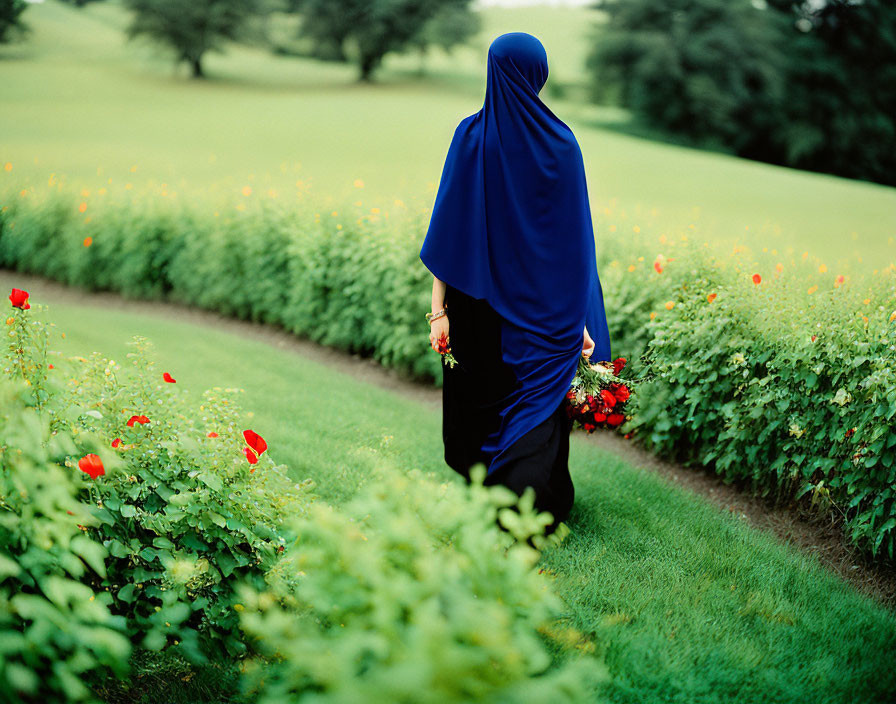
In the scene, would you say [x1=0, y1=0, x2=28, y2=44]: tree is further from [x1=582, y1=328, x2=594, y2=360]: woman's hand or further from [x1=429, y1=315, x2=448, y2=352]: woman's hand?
[x1=582, y1=328, x2=594, y2=360]: woman's hand

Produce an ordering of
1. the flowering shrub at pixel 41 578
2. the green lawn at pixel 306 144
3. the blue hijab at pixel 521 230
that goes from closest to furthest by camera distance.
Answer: the flowering shrub at pixel 41 578 → the blue hijab at pixel 521 230 → the green lawn at pixel 306 144

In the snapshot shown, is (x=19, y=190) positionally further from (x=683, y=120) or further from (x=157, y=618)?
(x=683, y=120)

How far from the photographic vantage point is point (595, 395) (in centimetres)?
350

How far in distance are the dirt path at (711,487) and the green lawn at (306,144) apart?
1.80 metres

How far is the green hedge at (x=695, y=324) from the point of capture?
3.61 metres

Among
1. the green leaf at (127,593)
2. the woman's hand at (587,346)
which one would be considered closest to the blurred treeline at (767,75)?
the woman's hand at (587,346)

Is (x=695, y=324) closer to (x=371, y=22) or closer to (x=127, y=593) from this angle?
(x=127, y=593)

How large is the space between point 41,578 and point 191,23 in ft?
116

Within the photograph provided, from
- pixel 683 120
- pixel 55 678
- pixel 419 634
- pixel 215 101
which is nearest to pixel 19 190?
pixel 55 678

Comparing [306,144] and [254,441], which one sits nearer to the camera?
[254,441]

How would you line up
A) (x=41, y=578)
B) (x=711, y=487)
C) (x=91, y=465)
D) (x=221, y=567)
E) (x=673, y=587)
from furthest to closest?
(x=711, y=487) → (x=673, y=587) → (x=221, y=567) → (x=91, y=465) → (x=41, y=578)

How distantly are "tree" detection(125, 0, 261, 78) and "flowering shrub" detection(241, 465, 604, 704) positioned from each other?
3482 centimetres

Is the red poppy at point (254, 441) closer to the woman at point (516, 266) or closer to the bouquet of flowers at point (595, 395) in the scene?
the woman at point (516, 266)

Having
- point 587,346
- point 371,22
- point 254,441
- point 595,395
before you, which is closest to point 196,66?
point 371,22
